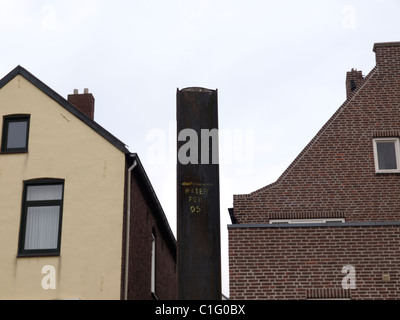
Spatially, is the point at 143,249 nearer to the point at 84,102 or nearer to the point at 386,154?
the point at 84,102

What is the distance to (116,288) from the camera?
18516mm

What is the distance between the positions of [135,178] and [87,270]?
3553 millimetres

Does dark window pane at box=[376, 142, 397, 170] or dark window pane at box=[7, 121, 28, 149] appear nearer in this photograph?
dark window pane at box=[7, 121, 28, 149]

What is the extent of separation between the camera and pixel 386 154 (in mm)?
20750

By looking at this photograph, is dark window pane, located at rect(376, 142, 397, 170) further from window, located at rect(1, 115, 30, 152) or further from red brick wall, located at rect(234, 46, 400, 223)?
window, located at rect(1, 115, 30, 152)

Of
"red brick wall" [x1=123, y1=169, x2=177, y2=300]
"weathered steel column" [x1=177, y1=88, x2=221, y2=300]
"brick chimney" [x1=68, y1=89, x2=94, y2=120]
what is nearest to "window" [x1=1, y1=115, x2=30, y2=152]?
"brick chimney" [x1=68, y1=89, x2=94, y2=120]

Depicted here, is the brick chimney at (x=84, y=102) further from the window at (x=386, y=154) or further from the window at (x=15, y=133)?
the window at (x=386, y=154)

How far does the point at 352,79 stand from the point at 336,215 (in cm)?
644

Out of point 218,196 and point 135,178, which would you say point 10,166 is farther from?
point 218,196

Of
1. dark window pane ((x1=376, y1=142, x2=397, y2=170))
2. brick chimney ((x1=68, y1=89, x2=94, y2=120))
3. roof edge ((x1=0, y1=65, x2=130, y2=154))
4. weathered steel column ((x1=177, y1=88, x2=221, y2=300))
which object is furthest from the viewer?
brick chimney ((x1=68, y1=89, x2=94, y2=120))

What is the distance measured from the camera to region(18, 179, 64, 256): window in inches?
752

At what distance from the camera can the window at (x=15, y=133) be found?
20.4 metres

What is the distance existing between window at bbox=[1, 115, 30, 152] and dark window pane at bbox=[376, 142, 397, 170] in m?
10.3

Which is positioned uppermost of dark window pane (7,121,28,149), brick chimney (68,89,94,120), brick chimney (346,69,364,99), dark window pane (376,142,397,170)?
brick chimney (346,69,364,99)
